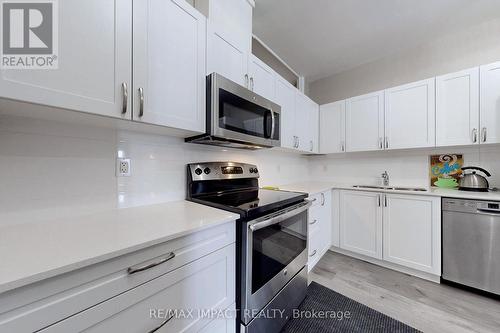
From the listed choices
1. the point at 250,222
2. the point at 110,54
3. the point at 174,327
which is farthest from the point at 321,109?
the point at 174,327

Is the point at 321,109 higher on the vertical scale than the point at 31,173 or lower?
higher

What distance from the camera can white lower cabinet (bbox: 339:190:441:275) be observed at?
1.94m

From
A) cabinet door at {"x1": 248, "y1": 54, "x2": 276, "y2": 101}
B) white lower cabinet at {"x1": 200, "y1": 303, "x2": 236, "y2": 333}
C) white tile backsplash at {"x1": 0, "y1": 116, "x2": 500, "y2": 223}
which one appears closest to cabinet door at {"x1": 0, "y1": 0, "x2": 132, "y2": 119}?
white tile backsplash at {"x1": 0, "y1": 116, "x2": 500, "y2": 223}

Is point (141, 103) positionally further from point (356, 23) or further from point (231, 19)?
point (356, 23)

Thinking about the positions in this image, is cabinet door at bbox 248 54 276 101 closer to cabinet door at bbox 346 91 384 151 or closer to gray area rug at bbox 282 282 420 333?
cabinet door at bbox 346 91 384 151

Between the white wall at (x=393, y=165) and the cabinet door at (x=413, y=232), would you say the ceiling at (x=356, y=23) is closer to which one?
the white wall at (x=393, y=165)

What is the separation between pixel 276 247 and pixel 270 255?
0.09m

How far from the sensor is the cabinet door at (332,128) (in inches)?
110

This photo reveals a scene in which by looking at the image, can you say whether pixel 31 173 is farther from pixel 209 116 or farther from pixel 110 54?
pixel 209 116

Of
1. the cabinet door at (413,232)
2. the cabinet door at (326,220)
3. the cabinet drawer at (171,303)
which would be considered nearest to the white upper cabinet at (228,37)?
the cabinet drawer at (171,303)

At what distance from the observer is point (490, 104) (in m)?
1.86

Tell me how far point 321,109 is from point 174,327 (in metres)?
3.06

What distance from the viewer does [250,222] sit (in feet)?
3.48

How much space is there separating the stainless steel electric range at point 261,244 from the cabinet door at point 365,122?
5.04 feet
